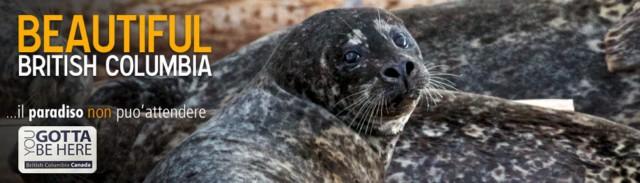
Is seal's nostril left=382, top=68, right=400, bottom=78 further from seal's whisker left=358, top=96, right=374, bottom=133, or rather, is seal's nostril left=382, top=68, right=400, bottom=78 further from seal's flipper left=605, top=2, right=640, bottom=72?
seal's flipper left=605, top=2, right=640, bottom=72

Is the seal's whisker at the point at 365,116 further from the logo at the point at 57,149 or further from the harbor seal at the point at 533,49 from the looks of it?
the harbor seal at the point at 533,49

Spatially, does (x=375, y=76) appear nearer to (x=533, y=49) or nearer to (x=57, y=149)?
(x=57, y=149)

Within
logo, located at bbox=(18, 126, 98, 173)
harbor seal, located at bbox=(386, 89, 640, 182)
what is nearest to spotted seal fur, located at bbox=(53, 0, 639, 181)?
harbor seal, located at bbox=(386, 89, 640, 182)

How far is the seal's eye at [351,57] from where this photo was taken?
5348 millimetres

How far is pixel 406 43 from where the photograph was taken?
5488mm

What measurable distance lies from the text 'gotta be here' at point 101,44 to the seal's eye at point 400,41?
1117mm

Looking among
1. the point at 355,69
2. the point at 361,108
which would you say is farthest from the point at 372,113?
the point at 355,69

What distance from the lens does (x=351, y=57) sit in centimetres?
535

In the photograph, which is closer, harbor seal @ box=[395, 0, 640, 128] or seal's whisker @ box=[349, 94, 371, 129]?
seal's whisker @ box=[349, 94, 371, 129]

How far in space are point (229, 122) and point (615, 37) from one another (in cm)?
266

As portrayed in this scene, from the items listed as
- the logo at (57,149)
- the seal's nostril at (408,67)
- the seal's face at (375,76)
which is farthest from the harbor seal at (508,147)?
the logo at (57,149)

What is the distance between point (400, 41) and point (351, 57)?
0.21 m

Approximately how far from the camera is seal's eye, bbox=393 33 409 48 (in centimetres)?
546

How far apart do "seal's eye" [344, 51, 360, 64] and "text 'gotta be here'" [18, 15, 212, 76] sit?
112cm
